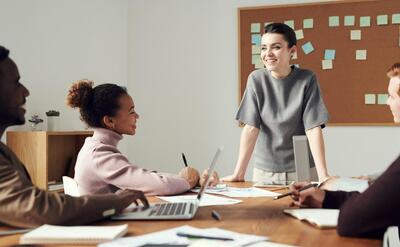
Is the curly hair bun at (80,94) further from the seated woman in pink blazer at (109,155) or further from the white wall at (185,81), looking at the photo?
the white wall at (185,81)

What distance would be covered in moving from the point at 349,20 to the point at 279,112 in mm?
1869

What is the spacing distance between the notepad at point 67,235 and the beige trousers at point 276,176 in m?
1.38

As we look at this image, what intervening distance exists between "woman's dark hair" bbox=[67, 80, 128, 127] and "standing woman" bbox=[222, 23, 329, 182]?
31.4 inches

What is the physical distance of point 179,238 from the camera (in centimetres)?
105

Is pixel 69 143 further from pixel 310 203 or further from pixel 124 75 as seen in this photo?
pixel 310 203

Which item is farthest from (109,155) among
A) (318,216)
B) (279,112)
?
(279,112)

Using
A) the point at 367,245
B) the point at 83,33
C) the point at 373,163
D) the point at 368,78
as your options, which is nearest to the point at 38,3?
the point at 83,33

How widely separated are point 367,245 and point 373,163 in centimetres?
302

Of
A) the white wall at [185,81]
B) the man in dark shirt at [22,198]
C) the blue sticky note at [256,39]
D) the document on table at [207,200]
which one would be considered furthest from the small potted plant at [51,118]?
the man in dark shirt at [22,198]

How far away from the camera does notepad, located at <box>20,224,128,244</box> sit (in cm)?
100

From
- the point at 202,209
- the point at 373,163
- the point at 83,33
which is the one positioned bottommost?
the point at 373,163

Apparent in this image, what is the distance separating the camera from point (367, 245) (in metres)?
1.03

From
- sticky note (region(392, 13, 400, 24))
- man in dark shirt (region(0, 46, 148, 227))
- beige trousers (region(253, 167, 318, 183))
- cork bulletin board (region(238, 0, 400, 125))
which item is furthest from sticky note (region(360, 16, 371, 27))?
man in dark shirt (region(0, 46, 148, 227))

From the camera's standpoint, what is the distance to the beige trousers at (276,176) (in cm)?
232
